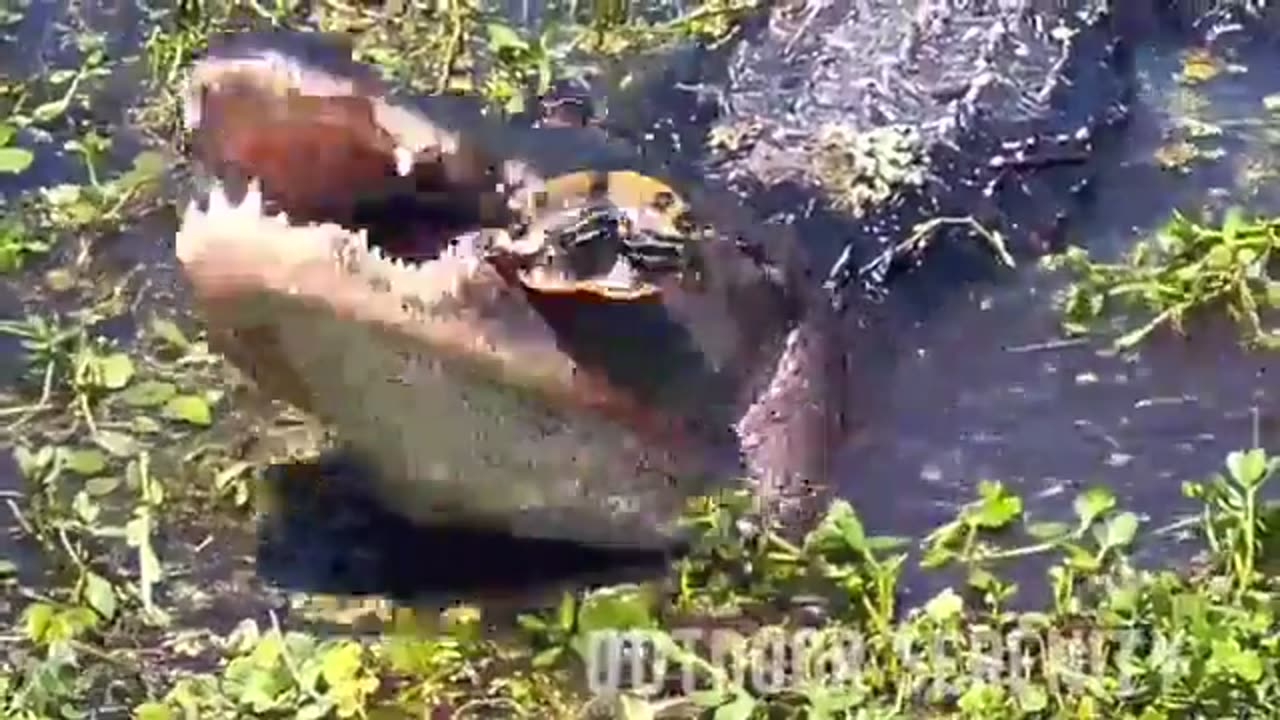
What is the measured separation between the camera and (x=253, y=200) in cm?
145

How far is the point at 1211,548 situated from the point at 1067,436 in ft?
0.53

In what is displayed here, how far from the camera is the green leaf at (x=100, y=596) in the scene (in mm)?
1596

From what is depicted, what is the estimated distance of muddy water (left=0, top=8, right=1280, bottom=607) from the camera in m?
1.70

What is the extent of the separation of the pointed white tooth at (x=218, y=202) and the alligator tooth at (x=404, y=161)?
0.13 meters

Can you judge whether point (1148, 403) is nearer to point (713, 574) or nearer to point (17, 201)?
point (713, 574)

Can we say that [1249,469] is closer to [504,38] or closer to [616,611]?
[616,611]

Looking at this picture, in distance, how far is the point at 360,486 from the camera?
167cm

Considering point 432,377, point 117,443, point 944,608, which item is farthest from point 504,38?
point 944,608

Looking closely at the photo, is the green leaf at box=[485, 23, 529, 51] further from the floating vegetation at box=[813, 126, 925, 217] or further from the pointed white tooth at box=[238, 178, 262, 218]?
the pointed white tooth at box=[238, 178, 262, 218]

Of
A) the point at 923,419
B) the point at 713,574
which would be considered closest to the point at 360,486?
the point at 713,574

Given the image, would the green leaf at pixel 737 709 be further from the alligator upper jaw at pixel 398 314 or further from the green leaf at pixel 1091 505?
the green leaf at pixel 1091 505

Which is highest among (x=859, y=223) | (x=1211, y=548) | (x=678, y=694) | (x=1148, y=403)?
(x=859, y=223)

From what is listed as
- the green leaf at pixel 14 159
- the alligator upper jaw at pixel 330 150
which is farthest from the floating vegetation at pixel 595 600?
the alligator upper jaw at pixel 330 150

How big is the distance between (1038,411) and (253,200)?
627mm
